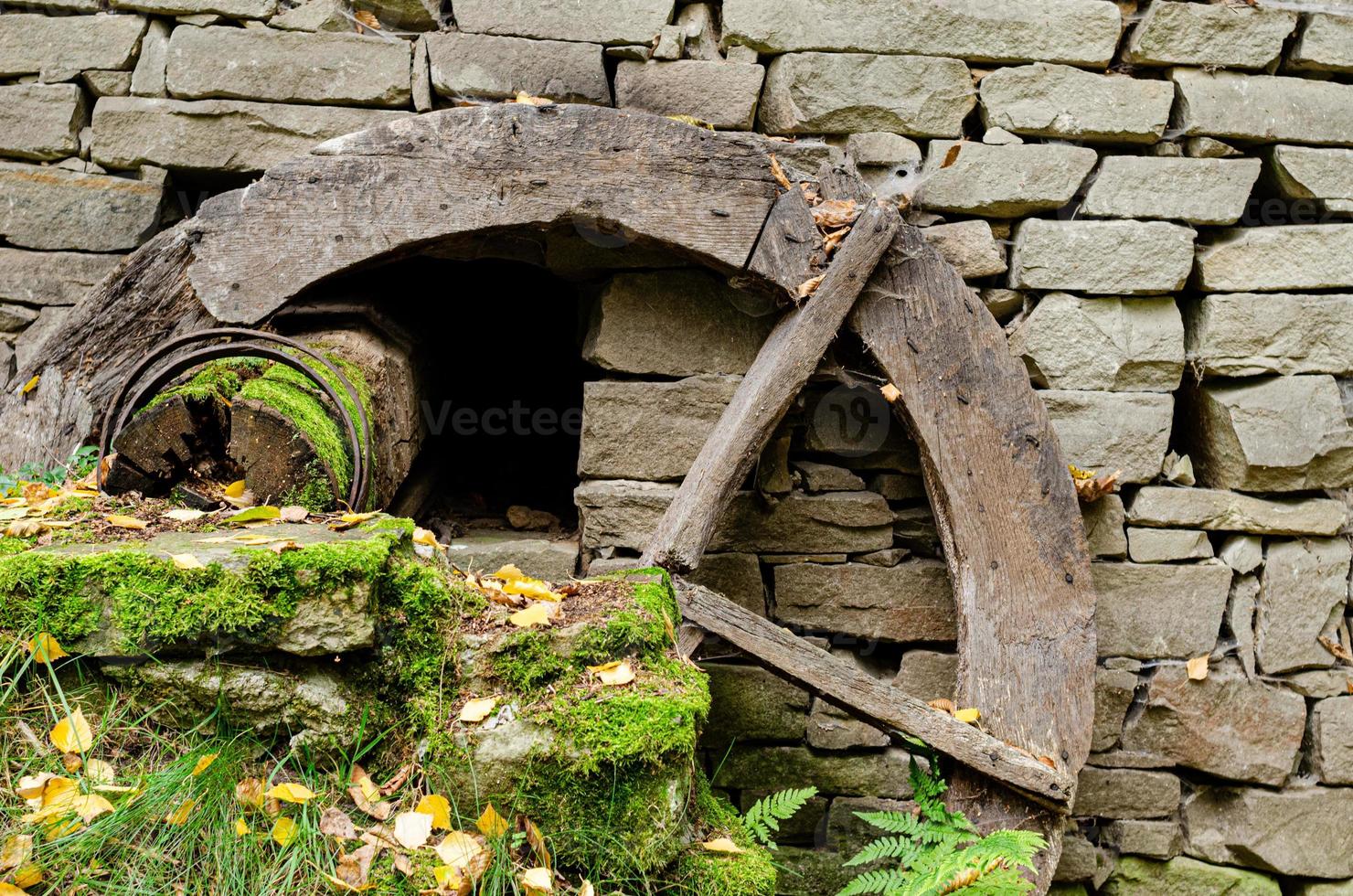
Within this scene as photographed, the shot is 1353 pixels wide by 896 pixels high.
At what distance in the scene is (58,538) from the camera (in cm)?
183

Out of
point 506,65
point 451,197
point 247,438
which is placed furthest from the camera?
point 506,65

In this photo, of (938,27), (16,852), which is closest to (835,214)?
(938,27)

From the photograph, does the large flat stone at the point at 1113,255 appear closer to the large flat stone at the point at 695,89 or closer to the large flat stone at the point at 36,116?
the large flat stone at the point at 695,89

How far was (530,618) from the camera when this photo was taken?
1.79m

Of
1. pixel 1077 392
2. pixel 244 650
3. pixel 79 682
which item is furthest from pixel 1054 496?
pixel 79 682

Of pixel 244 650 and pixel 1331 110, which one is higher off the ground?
pixel 1331 110

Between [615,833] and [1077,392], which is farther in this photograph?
[1077,392]

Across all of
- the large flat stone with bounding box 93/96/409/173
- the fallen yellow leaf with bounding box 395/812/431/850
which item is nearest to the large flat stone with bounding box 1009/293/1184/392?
the large flat stone with bounding box 93/96/409/173

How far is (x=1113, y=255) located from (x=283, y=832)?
108 inches

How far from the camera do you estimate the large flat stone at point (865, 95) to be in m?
2.88

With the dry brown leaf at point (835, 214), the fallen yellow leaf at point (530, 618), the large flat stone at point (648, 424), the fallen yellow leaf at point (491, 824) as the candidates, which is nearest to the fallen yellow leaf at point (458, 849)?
the fallen yellow leaf at point (491, 824)

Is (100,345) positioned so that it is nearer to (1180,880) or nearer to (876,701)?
(876,701)

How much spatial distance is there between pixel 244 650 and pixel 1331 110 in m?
3.48

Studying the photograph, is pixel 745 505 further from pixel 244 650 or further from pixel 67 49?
pixel 67 49
